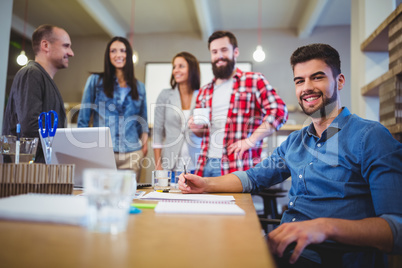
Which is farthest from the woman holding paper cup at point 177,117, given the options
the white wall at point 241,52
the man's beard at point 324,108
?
the white wall at point 241,52

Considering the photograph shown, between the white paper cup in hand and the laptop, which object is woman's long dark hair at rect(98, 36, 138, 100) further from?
the laptop

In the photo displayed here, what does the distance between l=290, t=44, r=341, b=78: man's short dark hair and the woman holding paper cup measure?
131cm

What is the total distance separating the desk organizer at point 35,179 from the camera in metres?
0.78

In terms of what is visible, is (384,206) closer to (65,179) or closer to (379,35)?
(65,179)

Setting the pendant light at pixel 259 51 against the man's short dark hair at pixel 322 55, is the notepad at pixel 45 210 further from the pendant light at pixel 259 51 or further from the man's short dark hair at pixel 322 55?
the pendant light at pixel 259 51

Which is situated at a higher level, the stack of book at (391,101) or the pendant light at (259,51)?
the pendant light at (259,51)

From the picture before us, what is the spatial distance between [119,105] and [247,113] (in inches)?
37.6

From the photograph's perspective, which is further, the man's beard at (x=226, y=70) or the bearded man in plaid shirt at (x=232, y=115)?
the man's beard at (x=226, y=70)

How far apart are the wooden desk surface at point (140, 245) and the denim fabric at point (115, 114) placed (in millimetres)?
1884

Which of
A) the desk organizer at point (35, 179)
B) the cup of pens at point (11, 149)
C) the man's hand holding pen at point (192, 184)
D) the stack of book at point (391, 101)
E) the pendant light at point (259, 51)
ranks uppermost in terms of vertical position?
the pendant light at point (259, 51)

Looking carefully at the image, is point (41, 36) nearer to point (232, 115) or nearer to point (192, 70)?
point (192, 70)

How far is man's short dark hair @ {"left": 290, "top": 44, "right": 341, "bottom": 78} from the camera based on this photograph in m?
1.26

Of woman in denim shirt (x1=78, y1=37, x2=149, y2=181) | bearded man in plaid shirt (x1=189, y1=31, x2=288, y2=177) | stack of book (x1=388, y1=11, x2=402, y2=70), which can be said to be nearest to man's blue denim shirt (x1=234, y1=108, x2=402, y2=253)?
bearded man in plaid shirt (x1=189, y1=31, x2=288, y2=177)

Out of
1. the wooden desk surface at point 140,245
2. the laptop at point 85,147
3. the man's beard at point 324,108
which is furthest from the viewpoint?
the man's beard at point 324,108
